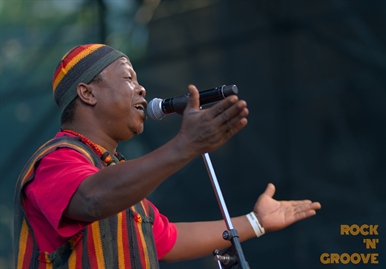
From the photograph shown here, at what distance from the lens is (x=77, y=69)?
7.32 feet

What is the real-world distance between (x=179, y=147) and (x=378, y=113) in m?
1.92

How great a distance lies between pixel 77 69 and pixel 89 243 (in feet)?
2.30

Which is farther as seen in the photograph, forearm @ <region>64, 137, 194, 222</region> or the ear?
the ear

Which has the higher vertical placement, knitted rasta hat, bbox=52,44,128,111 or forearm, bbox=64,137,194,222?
knitted rasta hat, bbox=52,44,128,111

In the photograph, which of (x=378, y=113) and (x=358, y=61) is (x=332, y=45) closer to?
(x=358, y=61)

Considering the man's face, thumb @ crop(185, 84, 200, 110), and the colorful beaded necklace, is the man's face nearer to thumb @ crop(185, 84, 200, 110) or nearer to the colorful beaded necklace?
the colorful beaded necklace

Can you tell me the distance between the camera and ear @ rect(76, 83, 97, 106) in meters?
2.20

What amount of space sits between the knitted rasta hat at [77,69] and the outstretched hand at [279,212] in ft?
2.73

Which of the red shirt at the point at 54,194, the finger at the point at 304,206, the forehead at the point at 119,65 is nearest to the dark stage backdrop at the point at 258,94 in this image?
the finger at the point at 304,206

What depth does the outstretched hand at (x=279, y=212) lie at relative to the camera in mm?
2344

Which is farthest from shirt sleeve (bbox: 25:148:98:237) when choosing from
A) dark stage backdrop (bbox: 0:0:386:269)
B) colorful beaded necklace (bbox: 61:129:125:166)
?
dark stage backdrop (bbox: 0:0:386:269)

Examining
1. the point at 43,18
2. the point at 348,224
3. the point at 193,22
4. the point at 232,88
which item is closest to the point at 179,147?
the point at 232,88

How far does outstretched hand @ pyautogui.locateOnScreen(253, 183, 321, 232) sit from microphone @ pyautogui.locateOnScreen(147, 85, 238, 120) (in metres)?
0.65

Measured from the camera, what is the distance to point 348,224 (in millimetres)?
3158
